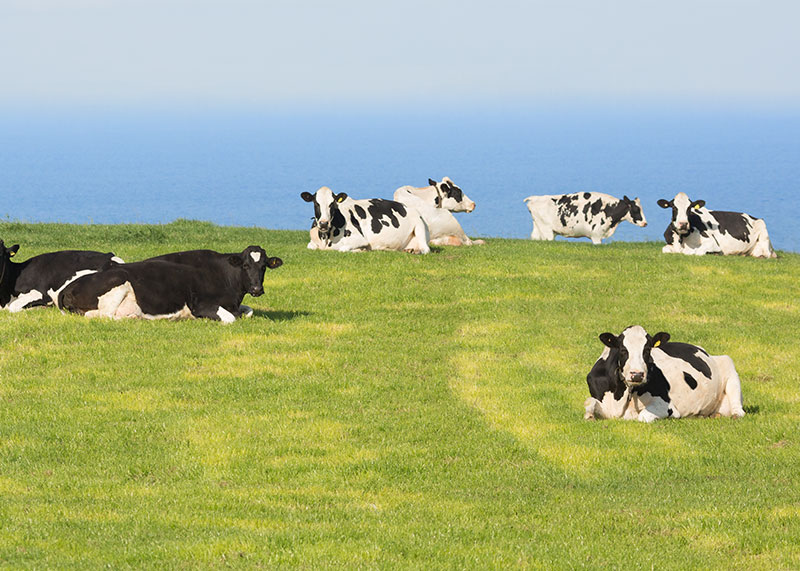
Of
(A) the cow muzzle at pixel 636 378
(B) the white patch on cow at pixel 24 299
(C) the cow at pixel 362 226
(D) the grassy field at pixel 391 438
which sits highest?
(C) the cow at pixel 362 226

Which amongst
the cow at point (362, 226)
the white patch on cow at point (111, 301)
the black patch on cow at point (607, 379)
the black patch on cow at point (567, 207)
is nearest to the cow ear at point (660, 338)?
the black patch on cow at point (607, 379)

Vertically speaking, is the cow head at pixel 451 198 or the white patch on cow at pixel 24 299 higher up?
the cow head at pixel 451 198

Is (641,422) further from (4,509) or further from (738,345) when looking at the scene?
(4,509)

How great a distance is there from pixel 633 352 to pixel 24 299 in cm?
1174

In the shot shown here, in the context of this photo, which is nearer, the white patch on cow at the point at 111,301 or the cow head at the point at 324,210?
the white patch on cow at the point at 111,301

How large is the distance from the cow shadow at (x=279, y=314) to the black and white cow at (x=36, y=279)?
2.99 m

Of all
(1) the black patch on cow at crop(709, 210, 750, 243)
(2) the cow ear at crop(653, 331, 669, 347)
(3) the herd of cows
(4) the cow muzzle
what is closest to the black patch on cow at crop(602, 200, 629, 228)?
(3) the herd of cows

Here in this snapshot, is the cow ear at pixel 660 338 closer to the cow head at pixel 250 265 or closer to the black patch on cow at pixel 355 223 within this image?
the cow head at pixel 250 265

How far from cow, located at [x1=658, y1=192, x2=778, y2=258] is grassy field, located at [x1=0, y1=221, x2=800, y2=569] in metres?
7.38

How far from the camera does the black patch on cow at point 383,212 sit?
98.1ft

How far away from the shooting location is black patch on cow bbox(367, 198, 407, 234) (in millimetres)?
29906

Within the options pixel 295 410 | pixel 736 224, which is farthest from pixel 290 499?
pixel 736 224

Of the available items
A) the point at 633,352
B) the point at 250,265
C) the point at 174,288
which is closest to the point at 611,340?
the point at 633,352

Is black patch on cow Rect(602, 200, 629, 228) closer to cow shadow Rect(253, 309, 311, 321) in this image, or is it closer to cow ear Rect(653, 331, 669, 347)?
cow shadow Rect(253, 309, 311, 321)
